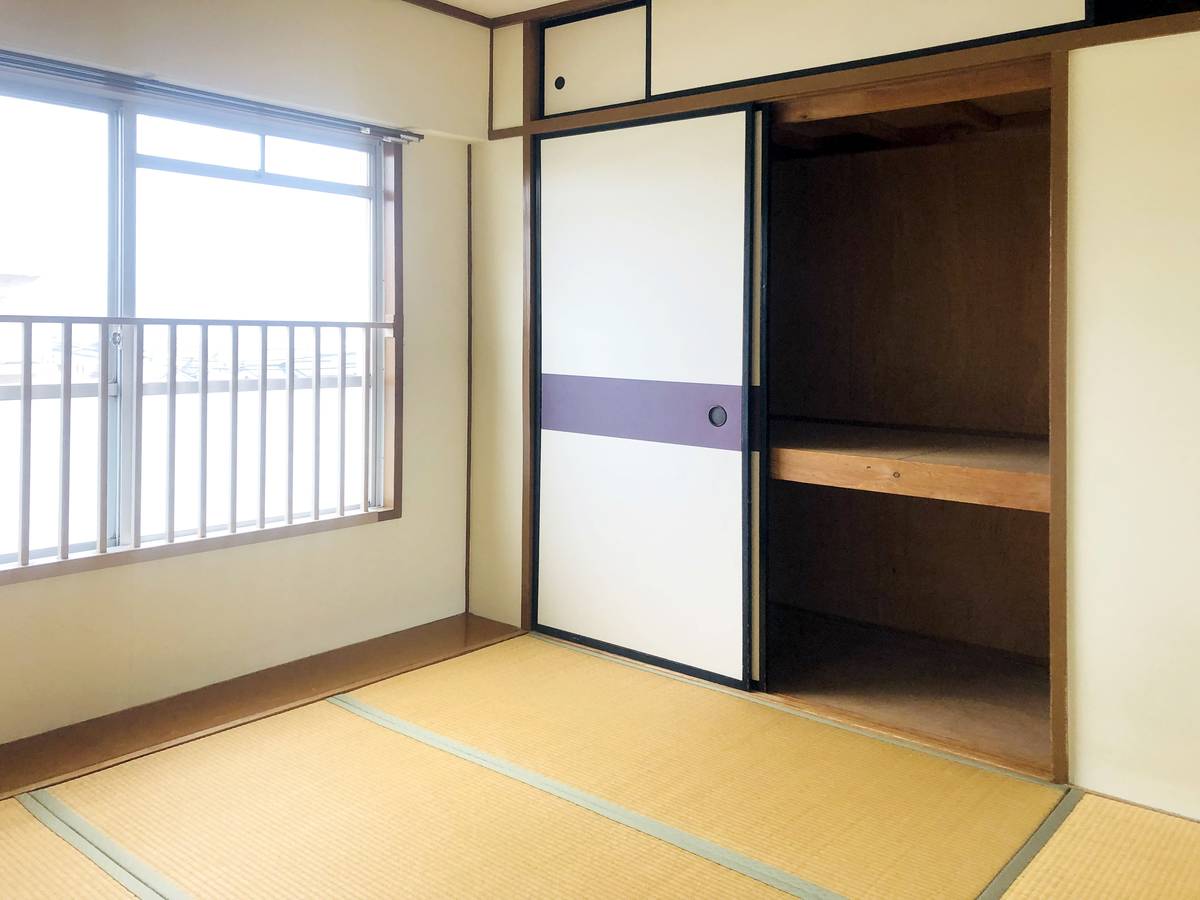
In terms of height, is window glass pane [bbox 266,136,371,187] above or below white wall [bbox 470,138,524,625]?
above

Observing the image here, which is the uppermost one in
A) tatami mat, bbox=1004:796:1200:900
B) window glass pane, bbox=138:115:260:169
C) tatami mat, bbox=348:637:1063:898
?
window glass pane, bbox=138:115:260:169

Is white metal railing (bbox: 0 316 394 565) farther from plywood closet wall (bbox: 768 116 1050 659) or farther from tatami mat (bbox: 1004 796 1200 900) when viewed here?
tatami mat (bbox: 1004 796 1200 900)

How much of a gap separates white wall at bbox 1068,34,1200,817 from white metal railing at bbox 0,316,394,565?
265cm

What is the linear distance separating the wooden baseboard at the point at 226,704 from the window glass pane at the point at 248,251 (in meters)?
1.37

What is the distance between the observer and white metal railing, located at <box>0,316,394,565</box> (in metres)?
3.12

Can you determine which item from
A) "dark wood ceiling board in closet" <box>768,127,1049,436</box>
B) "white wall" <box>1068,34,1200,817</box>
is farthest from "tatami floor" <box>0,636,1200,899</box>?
"dark wood ceiling board in closet" <box>768,127,1049,436</box>

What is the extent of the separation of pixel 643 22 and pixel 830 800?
293 cm

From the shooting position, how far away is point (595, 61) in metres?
4.07

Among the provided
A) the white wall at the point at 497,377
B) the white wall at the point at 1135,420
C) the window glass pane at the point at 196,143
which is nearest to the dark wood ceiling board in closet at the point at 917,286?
the white wall at the point at 497,377

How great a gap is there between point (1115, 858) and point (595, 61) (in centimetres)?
333

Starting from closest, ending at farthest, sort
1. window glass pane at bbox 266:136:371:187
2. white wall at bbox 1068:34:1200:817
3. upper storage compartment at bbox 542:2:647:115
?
white wall at bbox 1068:34:1200:817, window glass pane at bbox 266:136:371:187, upper storage compartment at bbox 542:2:647:115

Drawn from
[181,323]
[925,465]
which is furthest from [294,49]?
[925,465]

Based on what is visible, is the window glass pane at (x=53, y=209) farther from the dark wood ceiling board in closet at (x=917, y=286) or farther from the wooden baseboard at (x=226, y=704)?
the dark wood ceiling board in closet at (x=917, y=286)

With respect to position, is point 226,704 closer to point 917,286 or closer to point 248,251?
point 248,251
